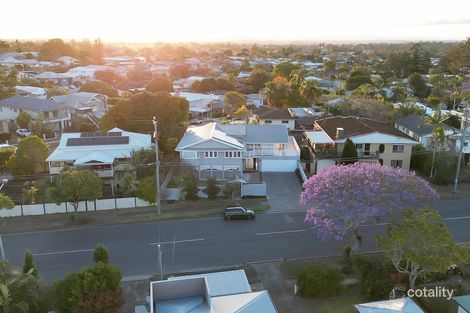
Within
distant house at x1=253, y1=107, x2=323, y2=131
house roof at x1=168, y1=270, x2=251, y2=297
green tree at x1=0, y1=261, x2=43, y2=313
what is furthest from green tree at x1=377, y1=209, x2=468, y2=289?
distant house at x1=253, y1=107, x2=323, y2=131

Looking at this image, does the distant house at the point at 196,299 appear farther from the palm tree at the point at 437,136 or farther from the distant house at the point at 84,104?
the distant house at the point at 84,104

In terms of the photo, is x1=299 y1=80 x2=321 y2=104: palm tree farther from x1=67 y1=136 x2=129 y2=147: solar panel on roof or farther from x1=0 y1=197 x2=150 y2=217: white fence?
x1=0 y1=197 x2=150 y2=217: white fence

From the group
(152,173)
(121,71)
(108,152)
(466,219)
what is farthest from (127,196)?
(121,71)

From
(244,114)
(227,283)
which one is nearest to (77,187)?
(227,283)

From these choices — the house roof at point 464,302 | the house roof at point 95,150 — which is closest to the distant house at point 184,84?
the house roof at point 95,150

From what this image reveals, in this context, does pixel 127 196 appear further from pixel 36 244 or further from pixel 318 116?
pixel 318 116

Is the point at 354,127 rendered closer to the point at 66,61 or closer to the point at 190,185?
the point at 190,185

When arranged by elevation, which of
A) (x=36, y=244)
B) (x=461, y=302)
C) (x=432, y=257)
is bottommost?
(x=36, y=244)
